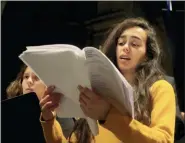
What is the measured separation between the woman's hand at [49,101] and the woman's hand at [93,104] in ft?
0.39

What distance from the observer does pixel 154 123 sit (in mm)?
989

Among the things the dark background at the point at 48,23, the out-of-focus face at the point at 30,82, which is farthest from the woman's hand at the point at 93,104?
the dark background at the point at 48,23

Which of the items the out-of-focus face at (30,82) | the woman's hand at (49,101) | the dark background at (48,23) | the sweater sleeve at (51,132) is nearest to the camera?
the woman's hand at (49,101)

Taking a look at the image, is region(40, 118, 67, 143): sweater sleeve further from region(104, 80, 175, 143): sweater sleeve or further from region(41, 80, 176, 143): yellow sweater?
region(104, 80, 175, 143): sweater sleeve

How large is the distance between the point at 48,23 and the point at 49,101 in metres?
1.87

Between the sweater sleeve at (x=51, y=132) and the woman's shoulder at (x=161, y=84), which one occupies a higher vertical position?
the woman's shoulder at (x=161, y=84)

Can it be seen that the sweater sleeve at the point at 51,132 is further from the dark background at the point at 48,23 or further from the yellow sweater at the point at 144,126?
the dark background at the point at 48,23

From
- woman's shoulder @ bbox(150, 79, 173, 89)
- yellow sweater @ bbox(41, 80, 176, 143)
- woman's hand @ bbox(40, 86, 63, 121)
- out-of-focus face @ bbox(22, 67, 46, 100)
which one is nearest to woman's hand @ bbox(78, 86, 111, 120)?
yellow sweater @ bbox(41, 80, 176, 143)

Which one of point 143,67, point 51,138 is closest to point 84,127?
point 51,138

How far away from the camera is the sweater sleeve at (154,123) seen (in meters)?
0.89

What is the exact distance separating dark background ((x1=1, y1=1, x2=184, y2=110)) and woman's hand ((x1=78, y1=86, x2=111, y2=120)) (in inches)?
66.6

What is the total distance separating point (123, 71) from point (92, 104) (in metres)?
0.32

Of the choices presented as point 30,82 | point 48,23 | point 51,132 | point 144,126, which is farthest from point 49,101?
point 48,23

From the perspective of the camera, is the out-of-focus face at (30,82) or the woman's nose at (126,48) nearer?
the woman's nose at (126,48)
